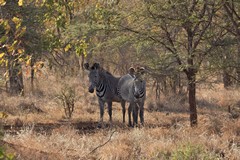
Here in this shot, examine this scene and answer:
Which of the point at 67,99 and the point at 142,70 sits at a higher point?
the point at 142,70

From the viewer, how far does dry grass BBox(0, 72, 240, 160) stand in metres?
7.98

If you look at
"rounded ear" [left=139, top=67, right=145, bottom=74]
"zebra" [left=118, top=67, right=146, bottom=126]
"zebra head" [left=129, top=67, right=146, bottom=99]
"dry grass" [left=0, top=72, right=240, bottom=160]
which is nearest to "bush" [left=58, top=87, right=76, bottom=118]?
"dry grass" [left=0, top=72, right=240, bottom=160]

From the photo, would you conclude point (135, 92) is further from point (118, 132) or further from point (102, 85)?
point (118, 132)

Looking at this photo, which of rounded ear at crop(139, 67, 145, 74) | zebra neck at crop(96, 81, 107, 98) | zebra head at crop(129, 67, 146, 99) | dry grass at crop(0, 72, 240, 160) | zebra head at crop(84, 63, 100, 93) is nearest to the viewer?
dry grass at crop(0, 72, 240, 160)

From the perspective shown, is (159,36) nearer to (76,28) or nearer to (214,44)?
(214,44)

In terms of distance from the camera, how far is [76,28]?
11.8 m

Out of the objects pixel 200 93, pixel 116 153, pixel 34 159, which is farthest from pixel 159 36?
pixel 200 93

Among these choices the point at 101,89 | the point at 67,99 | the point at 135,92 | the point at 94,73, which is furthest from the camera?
the point at 67,99

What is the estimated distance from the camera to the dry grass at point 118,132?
798 centimetres

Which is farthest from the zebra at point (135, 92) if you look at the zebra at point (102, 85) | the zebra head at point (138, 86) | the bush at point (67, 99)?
the bush at point (67, 99)

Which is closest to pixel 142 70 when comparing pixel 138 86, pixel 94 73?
pixel 138 86

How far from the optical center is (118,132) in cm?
1127

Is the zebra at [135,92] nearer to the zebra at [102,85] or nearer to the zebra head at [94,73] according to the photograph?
the zebra at [102,85]

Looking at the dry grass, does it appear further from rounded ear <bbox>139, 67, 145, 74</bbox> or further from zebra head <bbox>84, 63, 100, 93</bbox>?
rounded ear <bbox>139, 67, 145, 74</bbox>
